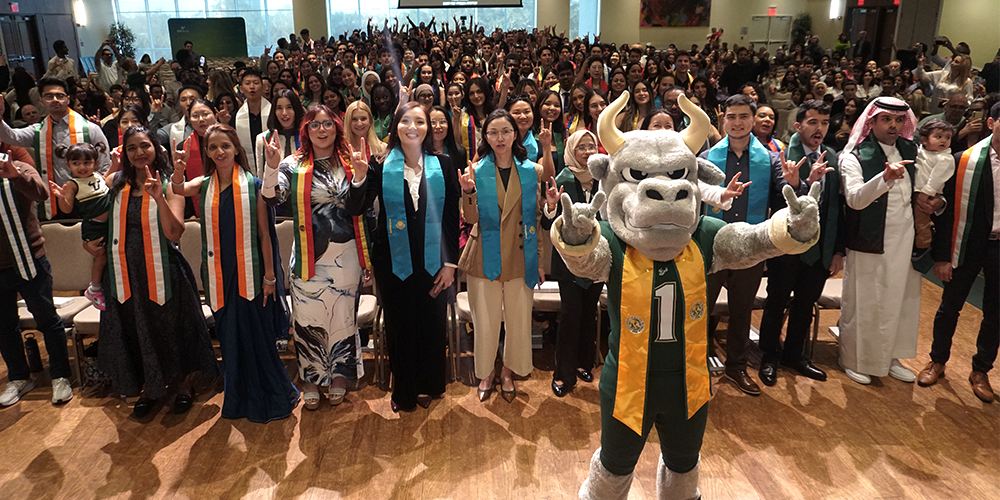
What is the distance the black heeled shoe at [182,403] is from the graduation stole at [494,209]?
1.75m

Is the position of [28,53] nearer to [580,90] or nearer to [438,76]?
[438,76]

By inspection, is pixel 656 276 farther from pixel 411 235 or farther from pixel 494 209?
pixel 411 235

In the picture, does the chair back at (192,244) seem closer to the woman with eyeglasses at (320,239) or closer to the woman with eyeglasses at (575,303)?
the woman with eyeglasses at (320,239)

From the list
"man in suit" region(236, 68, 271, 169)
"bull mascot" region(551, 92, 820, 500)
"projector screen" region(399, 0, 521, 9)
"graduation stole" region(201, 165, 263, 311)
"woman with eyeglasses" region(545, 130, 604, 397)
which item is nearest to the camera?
"bull mascot" region(551, 92, 820, 500)

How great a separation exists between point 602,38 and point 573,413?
626 inches

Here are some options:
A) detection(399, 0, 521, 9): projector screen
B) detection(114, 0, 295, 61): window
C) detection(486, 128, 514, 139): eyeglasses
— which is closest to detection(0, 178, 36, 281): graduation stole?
detection(486, 128, 514, 139): eyeglasses

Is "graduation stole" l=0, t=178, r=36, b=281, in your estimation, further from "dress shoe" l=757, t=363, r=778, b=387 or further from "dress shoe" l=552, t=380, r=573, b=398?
"dress shoe" l=757, t=363, r=778, b=387

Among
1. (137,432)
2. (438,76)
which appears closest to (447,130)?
(137,432)

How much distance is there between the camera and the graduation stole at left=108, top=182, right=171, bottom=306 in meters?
3.16

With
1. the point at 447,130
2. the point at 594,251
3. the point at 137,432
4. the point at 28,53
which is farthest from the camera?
the point at 28,53

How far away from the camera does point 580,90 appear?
16.6 feet

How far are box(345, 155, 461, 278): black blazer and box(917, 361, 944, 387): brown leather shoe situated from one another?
8.97 ft

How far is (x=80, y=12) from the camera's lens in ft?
57.6

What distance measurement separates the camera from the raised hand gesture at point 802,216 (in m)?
1.99
